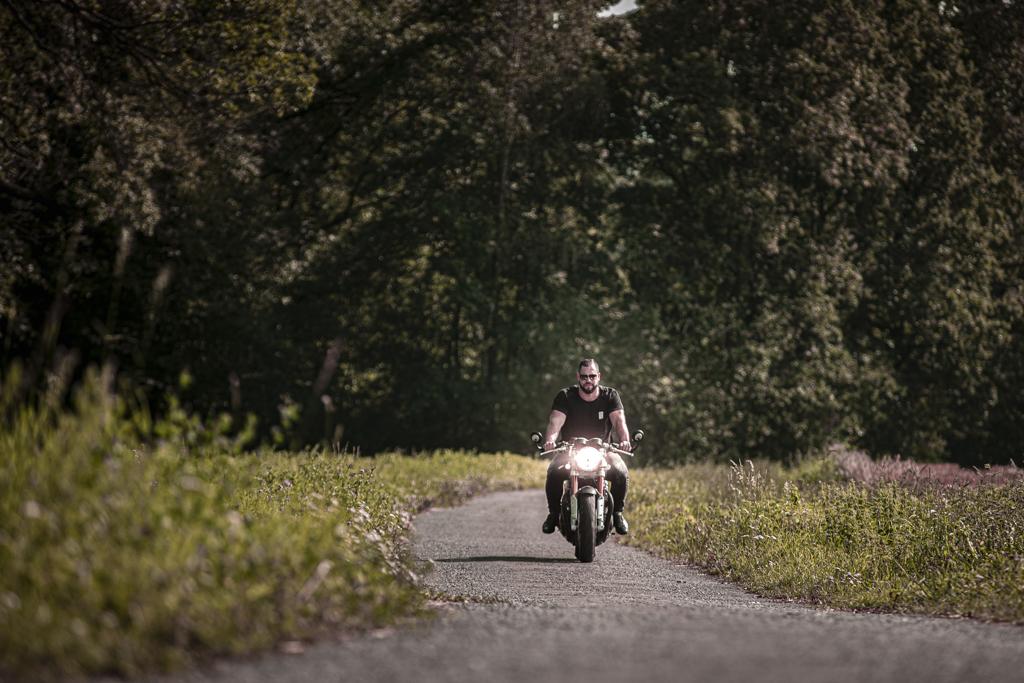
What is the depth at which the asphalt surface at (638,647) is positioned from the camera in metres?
5.50

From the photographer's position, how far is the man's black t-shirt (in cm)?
1402

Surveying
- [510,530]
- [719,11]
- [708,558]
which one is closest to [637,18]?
[719,11]

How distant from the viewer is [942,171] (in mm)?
Result: 35906

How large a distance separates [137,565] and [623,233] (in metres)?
35.1

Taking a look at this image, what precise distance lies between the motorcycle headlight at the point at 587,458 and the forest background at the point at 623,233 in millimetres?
18149

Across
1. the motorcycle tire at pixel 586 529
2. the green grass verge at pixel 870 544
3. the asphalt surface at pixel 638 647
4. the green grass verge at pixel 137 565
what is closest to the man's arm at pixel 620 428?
the motorcycle tire at pixel 586 529

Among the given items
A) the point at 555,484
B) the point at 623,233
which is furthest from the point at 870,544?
the point at 623,233

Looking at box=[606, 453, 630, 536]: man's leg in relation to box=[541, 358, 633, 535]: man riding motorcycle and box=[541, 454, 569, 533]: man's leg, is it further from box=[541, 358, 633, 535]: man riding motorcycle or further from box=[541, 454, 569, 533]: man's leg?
box=[541, 454, 569, 533]: man's leg

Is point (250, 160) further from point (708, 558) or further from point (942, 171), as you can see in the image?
point (942, 171)

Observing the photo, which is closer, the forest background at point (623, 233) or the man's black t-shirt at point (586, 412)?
the man's black t-shirt at point (586, 412)

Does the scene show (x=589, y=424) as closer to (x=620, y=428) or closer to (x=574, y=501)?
(x=620, y=428)

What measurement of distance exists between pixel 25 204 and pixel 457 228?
14521mm

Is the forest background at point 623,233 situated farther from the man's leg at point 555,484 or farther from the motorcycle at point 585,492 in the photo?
the motorcycle at point 585,492

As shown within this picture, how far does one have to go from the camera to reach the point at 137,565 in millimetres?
5523
